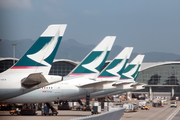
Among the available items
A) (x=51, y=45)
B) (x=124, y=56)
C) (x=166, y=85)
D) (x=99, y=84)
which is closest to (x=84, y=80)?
(x=99, y=84)

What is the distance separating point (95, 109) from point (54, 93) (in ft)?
24.3

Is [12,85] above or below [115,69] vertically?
below

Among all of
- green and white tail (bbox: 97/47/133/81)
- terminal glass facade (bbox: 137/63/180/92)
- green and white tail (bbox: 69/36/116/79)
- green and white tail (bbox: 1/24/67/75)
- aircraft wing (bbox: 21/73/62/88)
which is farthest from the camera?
terminal glass facade (bbox: 137/63/180/92)

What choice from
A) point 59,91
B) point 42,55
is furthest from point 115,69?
point 42,55

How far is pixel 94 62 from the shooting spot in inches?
1919

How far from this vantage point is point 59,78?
31.2 m

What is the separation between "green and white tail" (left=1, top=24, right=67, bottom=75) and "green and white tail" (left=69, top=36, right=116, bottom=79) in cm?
1419

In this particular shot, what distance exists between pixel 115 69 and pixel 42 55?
27.7 metres

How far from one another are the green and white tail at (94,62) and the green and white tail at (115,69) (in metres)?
6.91

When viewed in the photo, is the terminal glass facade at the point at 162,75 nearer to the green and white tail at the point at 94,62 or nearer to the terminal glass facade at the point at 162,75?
the terminal glass facade at the point at 162,75

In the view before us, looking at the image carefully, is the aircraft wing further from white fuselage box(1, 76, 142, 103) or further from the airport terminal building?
the airport terminal building

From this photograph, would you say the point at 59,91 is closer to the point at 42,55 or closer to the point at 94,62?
the point at 42,55

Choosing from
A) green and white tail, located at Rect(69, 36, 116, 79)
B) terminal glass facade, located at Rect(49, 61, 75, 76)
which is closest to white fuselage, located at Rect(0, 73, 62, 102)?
green and white tail, located at Rect(69, 36, 116, 79)

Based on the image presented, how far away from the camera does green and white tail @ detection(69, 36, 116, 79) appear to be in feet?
157
